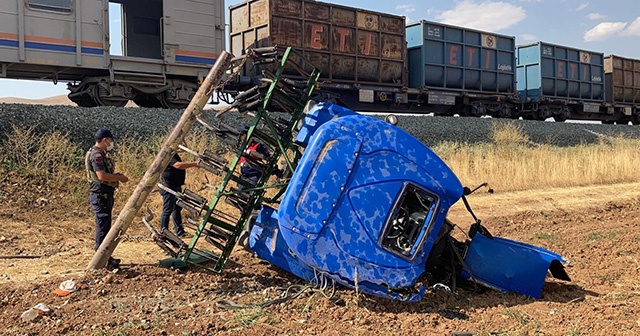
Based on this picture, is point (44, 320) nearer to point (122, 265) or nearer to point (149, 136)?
point (122, 265)

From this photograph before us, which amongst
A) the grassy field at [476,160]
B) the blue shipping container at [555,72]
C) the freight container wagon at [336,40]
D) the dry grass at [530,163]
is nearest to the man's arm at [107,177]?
the grassy field at [476,160]

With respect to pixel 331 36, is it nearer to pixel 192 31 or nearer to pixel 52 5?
pixel 192 31

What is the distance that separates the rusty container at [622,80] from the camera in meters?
25.3

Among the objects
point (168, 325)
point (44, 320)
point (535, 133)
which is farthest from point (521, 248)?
point (535, 133)

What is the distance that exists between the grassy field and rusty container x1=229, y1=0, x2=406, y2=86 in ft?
12.3

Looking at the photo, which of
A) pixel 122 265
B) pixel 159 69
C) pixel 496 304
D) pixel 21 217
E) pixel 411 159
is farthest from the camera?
pixel 159 69

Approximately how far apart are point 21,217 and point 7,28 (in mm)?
5182

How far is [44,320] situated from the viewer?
12.1ft

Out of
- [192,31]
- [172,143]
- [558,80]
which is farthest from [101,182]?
[558,80]

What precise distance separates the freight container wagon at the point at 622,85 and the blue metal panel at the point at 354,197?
24541 millimetres

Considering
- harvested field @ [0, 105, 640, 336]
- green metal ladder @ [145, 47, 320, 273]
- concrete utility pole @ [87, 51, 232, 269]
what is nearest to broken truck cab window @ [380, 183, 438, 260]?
harvested field @ [0, 105, 640, 336]

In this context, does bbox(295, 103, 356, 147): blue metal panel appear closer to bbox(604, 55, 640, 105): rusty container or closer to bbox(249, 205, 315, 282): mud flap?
bbox(249, 205, 315, 282): mud flap

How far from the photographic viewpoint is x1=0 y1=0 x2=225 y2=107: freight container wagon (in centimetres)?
1069

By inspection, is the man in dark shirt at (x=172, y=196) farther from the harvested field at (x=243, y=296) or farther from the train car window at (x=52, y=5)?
the train car window at (x=52, y=5)
